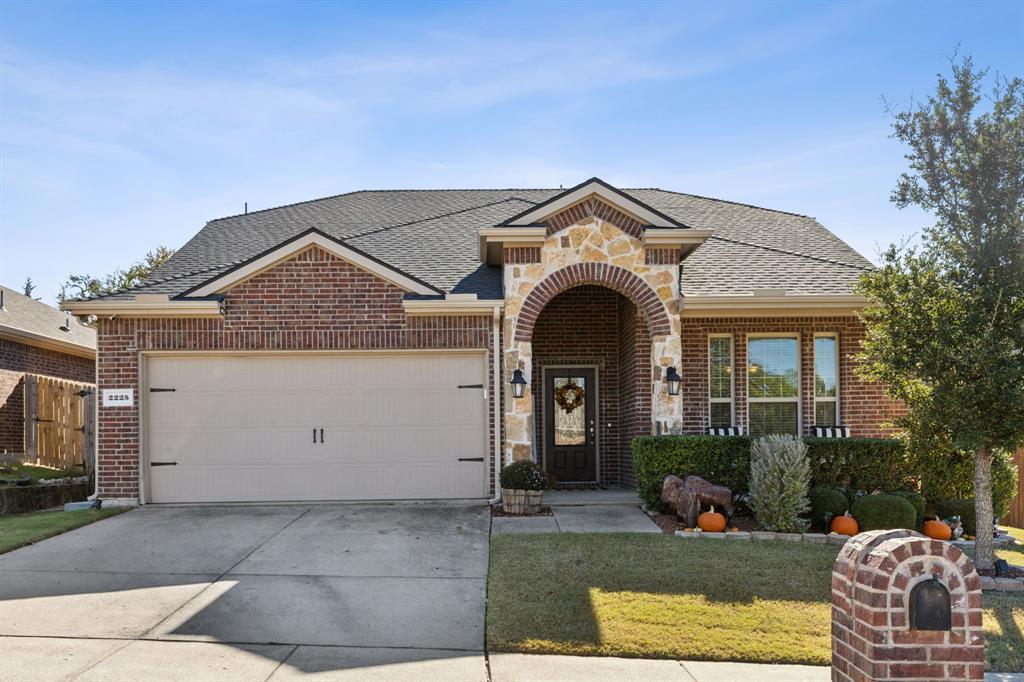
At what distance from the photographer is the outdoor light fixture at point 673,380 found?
13.4m

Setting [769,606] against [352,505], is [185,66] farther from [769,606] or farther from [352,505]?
[769,606]

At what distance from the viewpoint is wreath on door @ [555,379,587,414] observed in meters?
16.4

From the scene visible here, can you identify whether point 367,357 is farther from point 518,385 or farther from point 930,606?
point 930,606

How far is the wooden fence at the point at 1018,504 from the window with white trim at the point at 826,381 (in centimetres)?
282

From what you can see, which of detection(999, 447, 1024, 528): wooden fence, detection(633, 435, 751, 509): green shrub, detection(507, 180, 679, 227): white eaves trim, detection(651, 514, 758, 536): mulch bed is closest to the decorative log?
detection(651, 514, 758, 536): mulch bed

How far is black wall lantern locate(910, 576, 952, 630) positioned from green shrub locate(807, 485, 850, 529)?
21.9ft

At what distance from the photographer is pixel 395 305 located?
1347 cm

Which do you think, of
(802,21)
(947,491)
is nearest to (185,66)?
(802,21)

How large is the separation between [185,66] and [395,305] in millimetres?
4335

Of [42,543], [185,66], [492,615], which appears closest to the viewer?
[492,615]

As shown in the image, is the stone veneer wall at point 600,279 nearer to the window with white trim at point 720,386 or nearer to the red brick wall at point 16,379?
the window with white trim at point 720,386

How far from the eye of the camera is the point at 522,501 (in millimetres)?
12172

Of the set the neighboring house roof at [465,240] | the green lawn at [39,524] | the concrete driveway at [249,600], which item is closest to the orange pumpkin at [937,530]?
the neighboring house roof at [465,240]

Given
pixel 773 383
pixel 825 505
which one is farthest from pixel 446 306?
pixel 825 505
